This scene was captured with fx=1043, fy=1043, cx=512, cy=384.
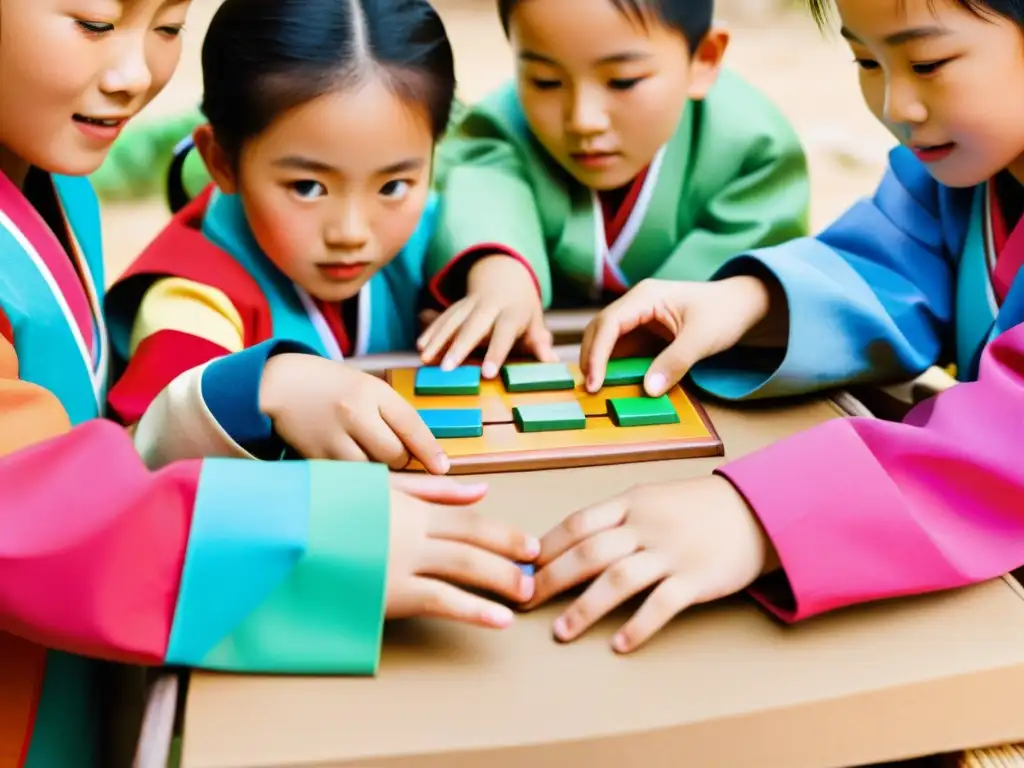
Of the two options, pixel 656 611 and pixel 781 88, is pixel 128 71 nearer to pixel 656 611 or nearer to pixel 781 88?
pixel 656 611

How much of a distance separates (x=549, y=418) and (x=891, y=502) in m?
0.18

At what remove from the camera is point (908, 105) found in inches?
21.6

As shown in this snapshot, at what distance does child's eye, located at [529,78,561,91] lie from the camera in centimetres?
69

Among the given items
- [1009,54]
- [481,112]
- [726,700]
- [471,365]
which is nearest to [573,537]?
[726,700]

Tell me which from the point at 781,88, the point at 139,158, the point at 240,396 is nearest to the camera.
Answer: the point at 240,396

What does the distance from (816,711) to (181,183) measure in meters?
0.64

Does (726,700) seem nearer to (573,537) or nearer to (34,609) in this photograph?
(573,537)

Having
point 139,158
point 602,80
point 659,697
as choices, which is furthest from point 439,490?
point 139,158

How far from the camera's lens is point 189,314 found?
2.04 ft

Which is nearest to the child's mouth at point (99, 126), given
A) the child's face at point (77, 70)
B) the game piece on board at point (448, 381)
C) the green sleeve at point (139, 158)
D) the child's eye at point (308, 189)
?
the child's face at point (77, 70)

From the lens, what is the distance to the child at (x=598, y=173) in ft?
2.15

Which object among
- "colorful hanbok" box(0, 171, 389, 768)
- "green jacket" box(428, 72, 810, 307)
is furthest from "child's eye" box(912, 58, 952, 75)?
"colorful hanbok" box(0, 171, 389, 768)

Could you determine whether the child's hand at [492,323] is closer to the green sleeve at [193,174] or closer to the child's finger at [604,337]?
the child's finger at [604,337]

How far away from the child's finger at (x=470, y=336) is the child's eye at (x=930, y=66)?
0.90 feet
